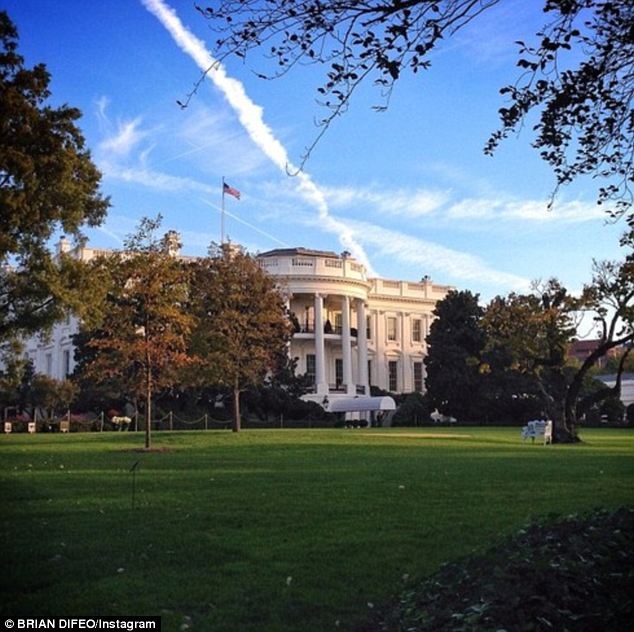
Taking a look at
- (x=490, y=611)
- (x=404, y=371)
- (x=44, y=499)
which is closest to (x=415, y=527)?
(x=490, y=611)

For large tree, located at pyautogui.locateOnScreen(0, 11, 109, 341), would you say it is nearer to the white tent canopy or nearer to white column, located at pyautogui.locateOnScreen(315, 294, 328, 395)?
the white tent canopy

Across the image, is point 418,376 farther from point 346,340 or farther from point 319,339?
point 319,339

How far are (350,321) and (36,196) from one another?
53.4m

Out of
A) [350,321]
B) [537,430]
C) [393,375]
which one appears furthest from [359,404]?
[537,430]

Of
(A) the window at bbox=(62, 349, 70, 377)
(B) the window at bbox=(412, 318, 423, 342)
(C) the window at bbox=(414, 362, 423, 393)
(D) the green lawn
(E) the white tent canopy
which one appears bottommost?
(D) the green lawn

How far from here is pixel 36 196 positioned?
78.0ft

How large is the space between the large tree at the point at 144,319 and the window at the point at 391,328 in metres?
55.0

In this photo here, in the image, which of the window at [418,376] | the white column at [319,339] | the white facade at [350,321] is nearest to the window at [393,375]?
the white facade at [350,321]

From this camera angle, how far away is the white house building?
6781cm

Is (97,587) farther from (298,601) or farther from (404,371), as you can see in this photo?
(404,371)

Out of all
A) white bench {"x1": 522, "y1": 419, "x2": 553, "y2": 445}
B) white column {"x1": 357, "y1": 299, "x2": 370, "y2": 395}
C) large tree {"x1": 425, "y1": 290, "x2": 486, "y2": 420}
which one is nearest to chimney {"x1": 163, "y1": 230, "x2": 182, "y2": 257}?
white bench {"x1": 522, "y1": 419, "x2": 553, "y2": 445}

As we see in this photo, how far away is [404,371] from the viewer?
8162 centimetres

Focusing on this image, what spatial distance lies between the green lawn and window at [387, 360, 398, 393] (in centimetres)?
6247

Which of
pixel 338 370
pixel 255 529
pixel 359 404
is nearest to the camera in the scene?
pixel 255 529
